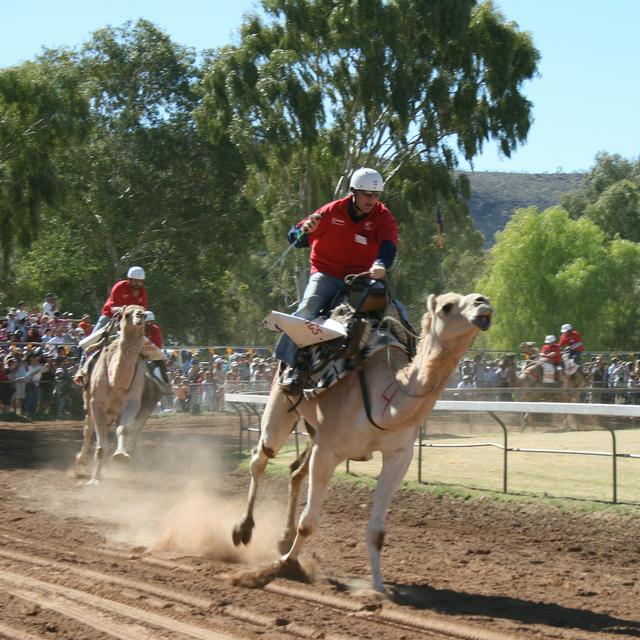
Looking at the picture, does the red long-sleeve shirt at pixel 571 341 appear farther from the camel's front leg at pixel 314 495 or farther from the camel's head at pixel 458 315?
the camel's head at pixel 458 315

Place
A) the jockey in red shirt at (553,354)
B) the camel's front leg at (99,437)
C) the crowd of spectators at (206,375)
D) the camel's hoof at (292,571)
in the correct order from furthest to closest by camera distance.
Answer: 1. the crowd of spectators at (206,375)
2. the jockey in red shirt at (553,354)
3. the camel's front leg at (99,437)
4. the camel's hoof at (292,571)

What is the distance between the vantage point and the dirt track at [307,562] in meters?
7.45

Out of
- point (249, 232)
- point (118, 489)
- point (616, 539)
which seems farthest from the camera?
point (249, 232)

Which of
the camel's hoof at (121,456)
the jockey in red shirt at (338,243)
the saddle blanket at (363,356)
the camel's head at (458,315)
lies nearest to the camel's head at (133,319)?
the camel's hoof at (121,456)

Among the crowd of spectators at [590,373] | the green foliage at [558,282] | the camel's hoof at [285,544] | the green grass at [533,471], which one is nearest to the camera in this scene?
the camel's hoof at [285,544]

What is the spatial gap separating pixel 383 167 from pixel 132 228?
1587 centimetres

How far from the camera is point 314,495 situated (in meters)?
9.39

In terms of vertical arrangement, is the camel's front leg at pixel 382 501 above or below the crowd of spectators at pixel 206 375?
below

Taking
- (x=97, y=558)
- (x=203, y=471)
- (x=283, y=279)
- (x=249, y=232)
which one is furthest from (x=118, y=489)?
(x=283, y=279)

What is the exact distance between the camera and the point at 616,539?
11.9 meters

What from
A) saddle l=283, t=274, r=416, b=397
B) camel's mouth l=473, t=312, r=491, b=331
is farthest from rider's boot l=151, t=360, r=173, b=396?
camel's mouth l=473, t=312, r=491, b=331

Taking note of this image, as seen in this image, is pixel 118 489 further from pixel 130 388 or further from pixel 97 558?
pixel 97 558

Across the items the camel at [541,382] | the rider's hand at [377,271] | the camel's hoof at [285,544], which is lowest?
the camel's hoof at [285,544]

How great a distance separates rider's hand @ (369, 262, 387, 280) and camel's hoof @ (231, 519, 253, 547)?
274 cm
